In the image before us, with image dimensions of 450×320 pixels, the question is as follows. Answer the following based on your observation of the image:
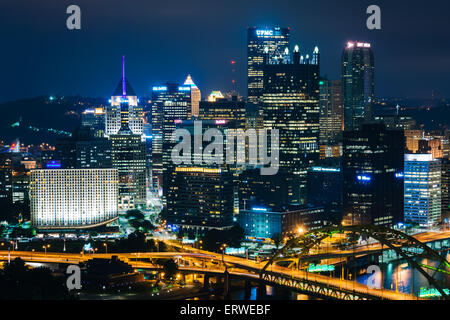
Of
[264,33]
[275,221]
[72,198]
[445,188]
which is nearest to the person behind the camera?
[275,221]

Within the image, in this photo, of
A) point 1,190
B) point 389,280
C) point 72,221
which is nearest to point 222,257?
point 389,280

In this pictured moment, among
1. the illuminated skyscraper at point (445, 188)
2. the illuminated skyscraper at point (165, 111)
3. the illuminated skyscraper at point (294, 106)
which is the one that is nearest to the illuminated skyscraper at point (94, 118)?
the illuminated skyscraper at point (165, 111)

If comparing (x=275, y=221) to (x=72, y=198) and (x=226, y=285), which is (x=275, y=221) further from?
(x=226, y=285)

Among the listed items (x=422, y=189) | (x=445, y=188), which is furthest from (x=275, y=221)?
(x=445, y=188)

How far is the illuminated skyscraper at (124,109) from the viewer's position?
69.3 meters

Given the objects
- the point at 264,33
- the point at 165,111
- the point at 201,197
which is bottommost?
the point at 201,197

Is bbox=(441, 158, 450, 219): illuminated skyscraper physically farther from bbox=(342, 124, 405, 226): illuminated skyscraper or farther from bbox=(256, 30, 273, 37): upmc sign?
bbox=(256, 30, 273, 37): upmc sign

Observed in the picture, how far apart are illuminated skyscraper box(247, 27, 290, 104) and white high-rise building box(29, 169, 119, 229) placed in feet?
60.9

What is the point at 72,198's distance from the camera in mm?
45531

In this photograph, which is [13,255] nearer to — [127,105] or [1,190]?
[1,190]

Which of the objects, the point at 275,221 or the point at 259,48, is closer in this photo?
the point at 275,221

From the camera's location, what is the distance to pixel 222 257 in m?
33.3

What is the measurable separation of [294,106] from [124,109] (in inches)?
812
